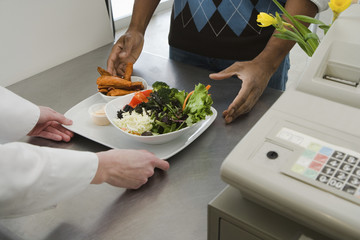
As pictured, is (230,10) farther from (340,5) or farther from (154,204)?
(154,204)

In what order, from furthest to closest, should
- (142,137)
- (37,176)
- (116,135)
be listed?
1. (116,135)
2. (142,137)
3. (37,176)

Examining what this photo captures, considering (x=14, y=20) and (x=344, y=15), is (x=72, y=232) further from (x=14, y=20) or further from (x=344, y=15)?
(x=14, y=20)

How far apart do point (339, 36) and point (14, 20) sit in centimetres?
114

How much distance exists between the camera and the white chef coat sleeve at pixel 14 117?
1040 mm

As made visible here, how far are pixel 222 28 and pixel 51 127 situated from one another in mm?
761

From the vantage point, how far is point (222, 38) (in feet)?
4.77

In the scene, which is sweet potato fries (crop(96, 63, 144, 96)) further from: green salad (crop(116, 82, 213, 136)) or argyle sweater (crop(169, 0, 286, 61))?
argyle sweater (crop(169, 0, 286, 61))

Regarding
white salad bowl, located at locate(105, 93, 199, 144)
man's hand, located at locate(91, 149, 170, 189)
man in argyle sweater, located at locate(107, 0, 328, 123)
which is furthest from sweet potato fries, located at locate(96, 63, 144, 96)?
man's hand, located at locate(91, 149, 170, 189)

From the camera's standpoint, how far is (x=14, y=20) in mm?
1352

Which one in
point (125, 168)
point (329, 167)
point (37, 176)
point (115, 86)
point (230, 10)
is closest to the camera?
point (329, 167)

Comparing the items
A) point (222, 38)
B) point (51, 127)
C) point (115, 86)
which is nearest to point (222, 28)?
point (222, 38)

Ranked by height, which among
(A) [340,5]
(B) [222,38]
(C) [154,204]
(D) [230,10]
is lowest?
(C) [154,204]

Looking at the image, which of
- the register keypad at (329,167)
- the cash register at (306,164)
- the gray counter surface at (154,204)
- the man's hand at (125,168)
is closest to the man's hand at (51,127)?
the gray counter surface at (154,204)

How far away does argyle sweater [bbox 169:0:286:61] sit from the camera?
4.51ft
